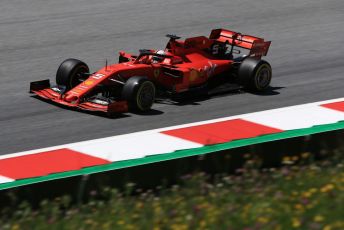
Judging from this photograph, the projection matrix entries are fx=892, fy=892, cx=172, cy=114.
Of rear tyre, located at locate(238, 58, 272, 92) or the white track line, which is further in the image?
rear tyre, located at locate(238, 58, 272, 92)

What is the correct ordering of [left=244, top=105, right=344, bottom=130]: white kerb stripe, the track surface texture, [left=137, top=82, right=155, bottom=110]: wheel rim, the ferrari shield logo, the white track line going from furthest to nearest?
the ferrari shield logo < [left=137, top=82, right=155, bottom=110]: wheel rim < the track surface texture < [left=244, top=105, right=344, bottom=130]: white kerb stripe < the white track line

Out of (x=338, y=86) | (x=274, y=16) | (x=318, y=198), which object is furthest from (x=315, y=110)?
(x=274, y=16)

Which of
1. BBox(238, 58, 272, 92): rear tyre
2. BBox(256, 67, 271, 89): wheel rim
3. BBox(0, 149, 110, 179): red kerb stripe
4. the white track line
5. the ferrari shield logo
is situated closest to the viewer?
BBox(0, 149, 110, 179): red kerb stripe

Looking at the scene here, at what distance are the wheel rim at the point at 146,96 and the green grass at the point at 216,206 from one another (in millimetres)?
4180

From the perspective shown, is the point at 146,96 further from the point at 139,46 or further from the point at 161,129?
the point at 139,46

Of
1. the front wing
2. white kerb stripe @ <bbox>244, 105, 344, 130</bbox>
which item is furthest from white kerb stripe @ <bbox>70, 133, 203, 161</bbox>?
white kerb stripe @ <bbox>244, 105, 344, 130</bbox>

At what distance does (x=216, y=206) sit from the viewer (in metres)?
6.93

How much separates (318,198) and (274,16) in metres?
12.4

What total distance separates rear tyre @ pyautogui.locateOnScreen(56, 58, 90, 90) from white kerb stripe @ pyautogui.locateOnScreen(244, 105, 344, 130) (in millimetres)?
2699

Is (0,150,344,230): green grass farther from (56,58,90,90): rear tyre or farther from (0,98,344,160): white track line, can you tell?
(56,58,90,90): rear tyre

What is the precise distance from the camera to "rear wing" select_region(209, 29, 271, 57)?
13742mm

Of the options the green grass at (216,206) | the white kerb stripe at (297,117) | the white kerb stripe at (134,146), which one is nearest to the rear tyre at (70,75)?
the white kerb stripe at (134,146)

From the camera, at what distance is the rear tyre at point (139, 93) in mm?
12039

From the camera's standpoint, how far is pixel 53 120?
11906 millimetres
